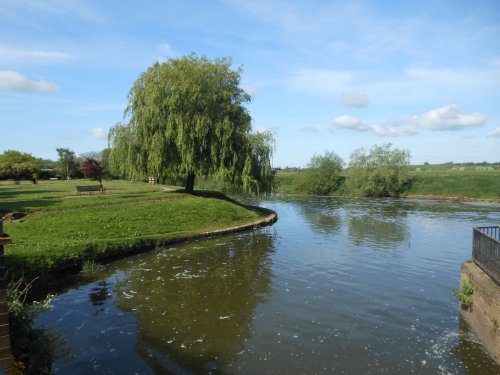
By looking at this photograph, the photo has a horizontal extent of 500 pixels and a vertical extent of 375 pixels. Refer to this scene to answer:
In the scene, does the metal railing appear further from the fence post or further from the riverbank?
the riverbank

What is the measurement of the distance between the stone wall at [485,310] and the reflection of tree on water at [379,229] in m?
10.7

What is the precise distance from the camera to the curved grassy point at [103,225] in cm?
1397

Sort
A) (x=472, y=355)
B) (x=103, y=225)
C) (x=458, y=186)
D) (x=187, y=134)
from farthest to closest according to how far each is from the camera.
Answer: (x=458, y=186) → (x=187, y=134) → (x=103, y=225) → (x=472, y=355)

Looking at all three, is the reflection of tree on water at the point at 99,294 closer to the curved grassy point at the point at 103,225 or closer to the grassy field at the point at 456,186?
the curved grassy point at the point at 103,225

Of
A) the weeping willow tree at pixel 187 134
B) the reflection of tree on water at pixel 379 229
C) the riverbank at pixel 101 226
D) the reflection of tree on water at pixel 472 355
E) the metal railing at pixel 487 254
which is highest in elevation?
the weeping willow tree at pixel 187 134

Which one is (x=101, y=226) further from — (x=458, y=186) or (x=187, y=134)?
(x=458, y=186)

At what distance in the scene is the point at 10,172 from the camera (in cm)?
5275

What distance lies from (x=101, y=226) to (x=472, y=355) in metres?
17.3

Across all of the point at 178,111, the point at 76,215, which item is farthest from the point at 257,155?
the point at 76,215

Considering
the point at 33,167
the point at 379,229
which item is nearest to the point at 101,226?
the point at 379,229

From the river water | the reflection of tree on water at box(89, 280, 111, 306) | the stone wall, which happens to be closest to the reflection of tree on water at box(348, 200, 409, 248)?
the river water

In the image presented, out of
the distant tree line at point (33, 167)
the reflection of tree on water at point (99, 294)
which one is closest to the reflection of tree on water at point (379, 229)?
the reflection of tree on water at point (99, 294)

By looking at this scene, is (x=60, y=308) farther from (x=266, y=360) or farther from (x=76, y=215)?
(x=76, y=215)

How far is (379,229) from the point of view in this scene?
27.1m
